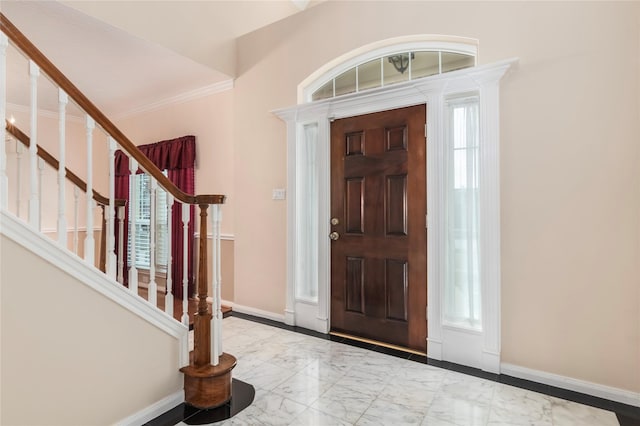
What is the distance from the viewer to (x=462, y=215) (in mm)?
2576

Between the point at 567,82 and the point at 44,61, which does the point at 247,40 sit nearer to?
the point at 44,61

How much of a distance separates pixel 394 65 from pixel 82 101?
91.3 inches

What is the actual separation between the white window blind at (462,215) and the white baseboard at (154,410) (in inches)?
75.7

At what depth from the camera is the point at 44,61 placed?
1498mm

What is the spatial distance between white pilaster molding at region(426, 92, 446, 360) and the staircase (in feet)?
5.00

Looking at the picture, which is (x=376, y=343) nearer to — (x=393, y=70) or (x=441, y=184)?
(x=441, y=184)

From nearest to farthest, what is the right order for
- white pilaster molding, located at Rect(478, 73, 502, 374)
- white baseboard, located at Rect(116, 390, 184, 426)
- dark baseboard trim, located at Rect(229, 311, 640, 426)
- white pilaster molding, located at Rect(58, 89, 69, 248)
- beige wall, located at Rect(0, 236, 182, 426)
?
beige wall, located at Rect(0, 236, 182, 426) < white pilaster molding, located at Rect(58, 89, 69, 248) < white baseboard, located at Rect(116, 390, 184, 426) < dark baseboard trim, located at Rect(229, 311, 640, 426) < white pilaster molding, located at Rect(478, 73, 502, 374)

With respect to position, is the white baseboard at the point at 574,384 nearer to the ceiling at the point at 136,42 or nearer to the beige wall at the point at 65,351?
the beige wall at the point at 65,351

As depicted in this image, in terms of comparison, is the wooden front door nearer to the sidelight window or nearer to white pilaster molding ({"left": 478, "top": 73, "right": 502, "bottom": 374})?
the sidelight window

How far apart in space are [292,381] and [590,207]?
222 cm

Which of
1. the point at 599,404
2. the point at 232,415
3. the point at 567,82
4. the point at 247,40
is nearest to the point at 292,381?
the point at 232,415

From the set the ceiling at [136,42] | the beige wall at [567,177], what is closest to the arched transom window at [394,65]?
the beige wall at [567,177]

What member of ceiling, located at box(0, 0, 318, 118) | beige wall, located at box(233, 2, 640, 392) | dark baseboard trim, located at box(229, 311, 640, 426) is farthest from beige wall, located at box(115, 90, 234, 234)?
beige wall, located at box(233, 2, 640, 392)

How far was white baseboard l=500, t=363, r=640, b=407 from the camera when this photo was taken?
2.01m
